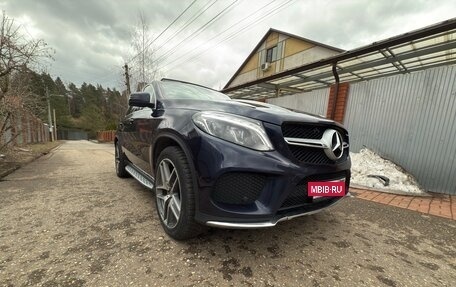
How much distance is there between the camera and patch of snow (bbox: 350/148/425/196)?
397 cm

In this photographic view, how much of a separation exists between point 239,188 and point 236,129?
418 mm

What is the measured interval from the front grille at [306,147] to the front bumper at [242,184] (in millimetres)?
93

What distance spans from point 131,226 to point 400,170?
5.01 m

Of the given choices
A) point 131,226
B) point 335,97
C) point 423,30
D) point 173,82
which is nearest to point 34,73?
point 173,82

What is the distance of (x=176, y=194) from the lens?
187 cm

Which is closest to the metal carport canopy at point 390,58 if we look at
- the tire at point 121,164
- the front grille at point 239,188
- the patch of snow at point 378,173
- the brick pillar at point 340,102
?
the brick pillar at point 340,102

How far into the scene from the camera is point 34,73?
586cm

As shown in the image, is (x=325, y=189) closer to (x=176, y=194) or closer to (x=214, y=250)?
(x=214, y=250)

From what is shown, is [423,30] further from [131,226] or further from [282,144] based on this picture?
[131,226]

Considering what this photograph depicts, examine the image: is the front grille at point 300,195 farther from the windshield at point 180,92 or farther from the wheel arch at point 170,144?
the windshield at point 180,92

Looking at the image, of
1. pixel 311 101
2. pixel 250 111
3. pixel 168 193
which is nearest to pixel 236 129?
pixel 250 111

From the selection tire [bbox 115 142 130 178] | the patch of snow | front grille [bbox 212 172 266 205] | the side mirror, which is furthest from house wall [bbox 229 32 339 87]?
front grille [bbox 212 172 266 205]

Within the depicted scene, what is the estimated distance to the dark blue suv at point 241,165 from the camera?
1.45 m

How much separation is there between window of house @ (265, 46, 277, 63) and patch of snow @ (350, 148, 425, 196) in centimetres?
1634
